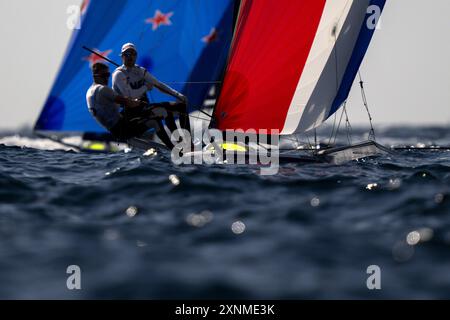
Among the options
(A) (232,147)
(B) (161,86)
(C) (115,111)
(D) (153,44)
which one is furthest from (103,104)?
(D) (153,44)

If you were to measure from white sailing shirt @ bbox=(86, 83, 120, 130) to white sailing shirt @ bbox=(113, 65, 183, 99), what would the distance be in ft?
0.96

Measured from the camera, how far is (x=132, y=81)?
9336 millimetres

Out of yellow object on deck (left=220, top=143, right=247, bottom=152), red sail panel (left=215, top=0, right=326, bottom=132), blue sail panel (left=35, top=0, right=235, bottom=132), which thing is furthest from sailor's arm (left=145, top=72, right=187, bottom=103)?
blue sail panel (left=35, top=0, right=235, bottom=132)

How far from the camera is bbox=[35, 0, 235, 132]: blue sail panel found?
1355 centimetres

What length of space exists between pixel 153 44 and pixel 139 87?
444 cm

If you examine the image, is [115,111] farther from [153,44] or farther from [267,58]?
[153,44]

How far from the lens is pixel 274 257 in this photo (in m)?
3.79

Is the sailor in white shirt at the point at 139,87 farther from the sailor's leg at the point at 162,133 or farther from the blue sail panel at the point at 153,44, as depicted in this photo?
the blue sail panel at the point at 153,44

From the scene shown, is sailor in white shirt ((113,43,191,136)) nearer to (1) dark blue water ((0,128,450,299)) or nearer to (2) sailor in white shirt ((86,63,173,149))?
(2) sailor in white shirt ((86,63,173,149))

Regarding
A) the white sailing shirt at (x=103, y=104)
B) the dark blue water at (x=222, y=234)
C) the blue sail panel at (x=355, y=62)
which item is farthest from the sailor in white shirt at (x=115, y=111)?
the blue sail panel at (x=355, y=62)

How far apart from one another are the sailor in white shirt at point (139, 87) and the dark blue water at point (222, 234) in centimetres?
212

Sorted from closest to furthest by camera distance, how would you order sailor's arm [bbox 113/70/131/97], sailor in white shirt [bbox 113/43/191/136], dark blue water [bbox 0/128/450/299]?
dark blue water [bbox 0/128/450/299] → sailor in white shirt [bbox 113/43/191/136] → sailor's arm [bbox 113/70/131/97]

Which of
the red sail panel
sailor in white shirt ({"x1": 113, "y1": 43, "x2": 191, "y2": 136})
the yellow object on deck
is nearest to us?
the red sail panel
